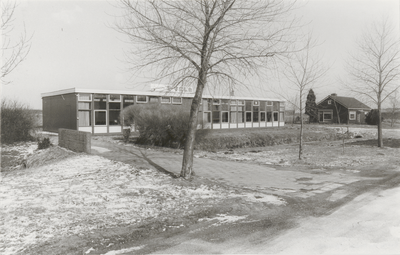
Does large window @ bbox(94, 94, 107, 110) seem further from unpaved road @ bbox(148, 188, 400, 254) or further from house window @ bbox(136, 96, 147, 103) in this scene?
unpaved road @ bbox(148, 188, 400, 254)

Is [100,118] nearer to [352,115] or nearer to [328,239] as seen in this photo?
[328,239]

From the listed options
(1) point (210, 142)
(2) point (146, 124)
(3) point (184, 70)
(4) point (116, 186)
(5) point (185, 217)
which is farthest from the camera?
(1) point (210, 142)

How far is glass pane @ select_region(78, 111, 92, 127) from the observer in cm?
2344

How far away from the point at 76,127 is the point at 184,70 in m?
17.1

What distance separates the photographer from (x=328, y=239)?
Result: 4445 millimetres

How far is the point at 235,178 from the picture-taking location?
9.00 metres

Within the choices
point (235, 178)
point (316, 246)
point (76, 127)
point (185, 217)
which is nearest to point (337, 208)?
point (316, 246)

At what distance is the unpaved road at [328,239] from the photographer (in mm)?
4102

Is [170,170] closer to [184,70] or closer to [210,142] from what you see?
[184,70]

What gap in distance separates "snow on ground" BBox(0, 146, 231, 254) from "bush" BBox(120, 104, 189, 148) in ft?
21.4

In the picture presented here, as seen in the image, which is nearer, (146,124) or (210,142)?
(146,124)

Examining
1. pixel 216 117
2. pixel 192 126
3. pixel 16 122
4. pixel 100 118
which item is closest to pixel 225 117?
pixel 216 117

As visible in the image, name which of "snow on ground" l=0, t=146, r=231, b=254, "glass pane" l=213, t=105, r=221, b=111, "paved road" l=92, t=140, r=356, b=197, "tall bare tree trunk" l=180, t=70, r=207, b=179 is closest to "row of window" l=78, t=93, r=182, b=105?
"glass pane" l=213, t=105, r=221, b=111

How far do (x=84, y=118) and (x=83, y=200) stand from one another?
1829 centimetres
